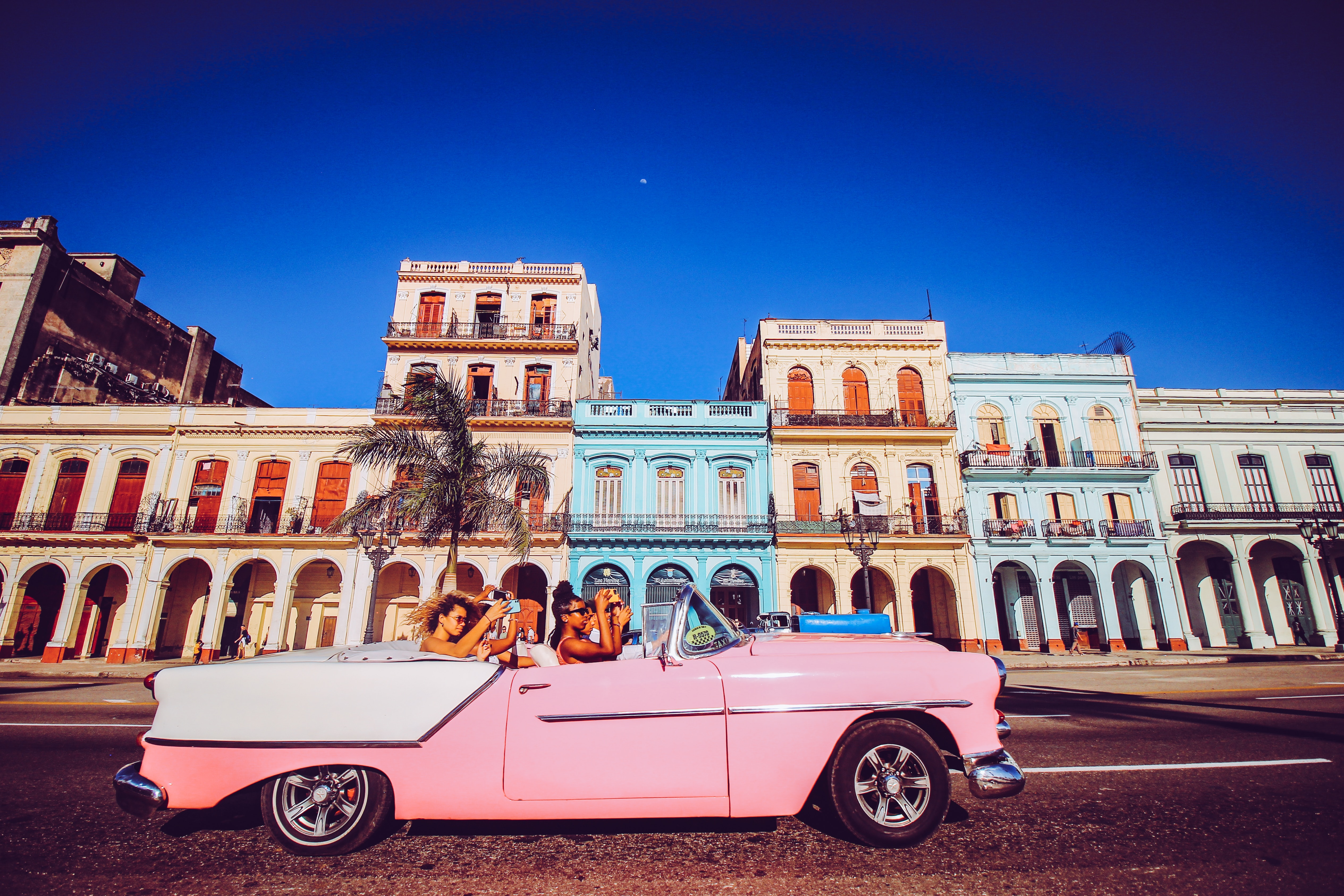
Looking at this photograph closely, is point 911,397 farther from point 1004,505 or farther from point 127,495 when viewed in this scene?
point 127,495

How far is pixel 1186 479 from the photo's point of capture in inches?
965

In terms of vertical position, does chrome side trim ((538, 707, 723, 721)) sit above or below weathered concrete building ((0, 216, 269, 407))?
below

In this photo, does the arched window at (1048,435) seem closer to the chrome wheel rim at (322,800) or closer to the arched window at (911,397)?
the arched window at (911,397)

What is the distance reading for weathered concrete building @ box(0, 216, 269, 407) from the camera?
922 inches

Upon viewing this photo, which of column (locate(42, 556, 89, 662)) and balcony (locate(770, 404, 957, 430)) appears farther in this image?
balcony (locate(770, 404, 957, 430))

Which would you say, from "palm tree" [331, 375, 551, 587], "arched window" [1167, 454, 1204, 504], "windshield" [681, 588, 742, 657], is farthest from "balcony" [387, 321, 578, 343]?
"arched window" [1167, 454, 1204, 504]

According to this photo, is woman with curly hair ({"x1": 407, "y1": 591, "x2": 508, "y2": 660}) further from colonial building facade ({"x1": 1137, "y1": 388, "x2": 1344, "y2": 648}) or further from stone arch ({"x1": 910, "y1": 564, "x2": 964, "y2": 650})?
colonial building facade ({"x1": 1137, "y1": 388, "x2": 1344, "y2": 648})

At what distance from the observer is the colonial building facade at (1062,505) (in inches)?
896

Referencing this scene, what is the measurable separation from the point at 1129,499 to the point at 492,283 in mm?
27413

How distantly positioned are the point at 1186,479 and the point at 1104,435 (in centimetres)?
380

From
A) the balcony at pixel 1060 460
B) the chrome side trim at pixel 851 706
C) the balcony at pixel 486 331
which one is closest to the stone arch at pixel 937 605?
the balcony at pixel 1060 460

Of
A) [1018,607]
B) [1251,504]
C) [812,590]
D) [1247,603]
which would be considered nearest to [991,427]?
[1018,607]

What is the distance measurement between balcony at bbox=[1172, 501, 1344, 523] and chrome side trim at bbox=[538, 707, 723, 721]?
93.7ft

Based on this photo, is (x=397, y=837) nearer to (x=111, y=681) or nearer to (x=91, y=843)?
(x=91, y=843)
